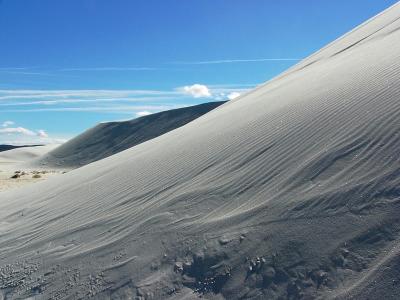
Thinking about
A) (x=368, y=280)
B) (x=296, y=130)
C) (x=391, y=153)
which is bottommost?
(x=368, y=280)

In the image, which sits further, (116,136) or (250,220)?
(116,136)

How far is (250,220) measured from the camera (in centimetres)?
489

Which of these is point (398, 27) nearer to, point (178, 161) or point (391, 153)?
point (178, 161)

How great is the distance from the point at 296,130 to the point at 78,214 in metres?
3.50

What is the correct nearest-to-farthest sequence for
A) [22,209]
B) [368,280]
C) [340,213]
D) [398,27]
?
[368,280], [340,213], [22,209], [398,27]

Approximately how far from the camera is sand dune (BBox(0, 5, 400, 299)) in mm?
3965

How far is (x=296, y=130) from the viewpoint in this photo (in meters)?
6.87

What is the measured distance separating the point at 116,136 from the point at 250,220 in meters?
58.6

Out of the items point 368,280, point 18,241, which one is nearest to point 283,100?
point 18,241

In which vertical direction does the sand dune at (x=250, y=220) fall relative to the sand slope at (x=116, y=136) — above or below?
below

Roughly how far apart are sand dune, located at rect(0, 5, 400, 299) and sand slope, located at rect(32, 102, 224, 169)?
4588 cm

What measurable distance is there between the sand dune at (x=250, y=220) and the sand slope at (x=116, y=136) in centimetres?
4588

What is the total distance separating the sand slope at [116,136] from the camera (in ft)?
182

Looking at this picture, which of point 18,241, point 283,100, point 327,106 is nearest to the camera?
point 18,241
